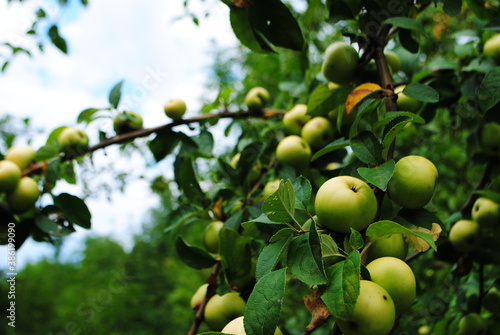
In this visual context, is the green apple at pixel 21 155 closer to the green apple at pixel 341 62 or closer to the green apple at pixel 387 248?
the green apple at pixel 341 62

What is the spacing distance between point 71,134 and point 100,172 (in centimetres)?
46

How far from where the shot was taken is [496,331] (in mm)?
1188

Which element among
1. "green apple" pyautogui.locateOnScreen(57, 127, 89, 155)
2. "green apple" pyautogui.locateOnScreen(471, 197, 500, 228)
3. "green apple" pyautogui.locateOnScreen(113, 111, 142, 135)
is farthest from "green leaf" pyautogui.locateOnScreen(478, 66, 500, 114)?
"green apple" pyautogui.locateOnScreen(57, 127, 89, 155)

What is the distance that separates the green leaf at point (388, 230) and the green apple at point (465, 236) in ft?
2.20

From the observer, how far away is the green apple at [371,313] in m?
0.50

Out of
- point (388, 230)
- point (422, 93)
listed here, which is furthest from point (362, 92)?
point (388, 230)

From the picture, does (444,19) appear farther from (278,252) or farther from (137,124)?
(278,252)

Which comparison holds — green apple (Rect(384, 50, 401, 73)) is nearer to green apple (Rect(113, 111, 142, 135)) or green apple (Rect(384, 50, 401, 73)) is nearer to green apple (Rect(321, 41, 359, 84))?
green apple (Rect(321, 41, 359, 84))

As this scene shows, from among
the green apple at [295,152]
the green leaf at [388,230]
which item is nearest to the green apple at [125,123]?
the green apple at [295,152]

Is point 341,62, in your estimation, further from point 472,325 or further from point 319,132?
point 472,325

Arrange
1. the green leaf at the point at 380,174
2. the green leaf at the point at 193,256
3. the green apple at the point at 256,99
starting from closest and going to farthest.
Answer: the green leaf at the point at 380,174 < the green leaf at the point at 193,256 < the green apple at the point at 256,99

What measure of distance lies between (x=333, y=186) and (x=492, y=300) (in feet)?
3.11

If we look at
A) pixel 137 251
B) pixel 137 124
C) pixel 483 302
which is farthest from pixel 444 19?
pixel 137 251

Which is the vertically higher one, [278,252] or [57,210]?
[57,210]
